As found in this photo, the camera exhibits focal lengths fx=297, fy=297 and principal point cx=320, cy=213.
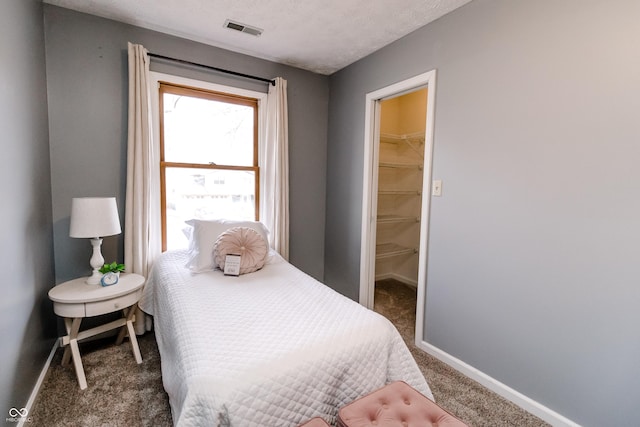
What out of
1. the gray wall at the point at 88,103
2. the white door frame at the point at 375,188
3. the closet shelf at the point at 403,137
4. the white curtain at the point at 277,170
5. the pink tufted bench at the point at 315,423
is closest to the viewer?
the pink tufted bench at the point at 315,423

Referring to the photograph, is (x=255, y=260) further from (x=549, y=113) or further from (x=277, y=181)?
(x=549, y=113)

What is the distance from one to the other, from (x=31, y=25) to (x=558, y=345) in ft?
11.7

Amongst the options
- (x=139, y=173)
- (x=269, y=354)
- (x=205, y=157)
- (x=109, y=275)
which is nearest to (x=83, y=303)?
(x=109, y=275)

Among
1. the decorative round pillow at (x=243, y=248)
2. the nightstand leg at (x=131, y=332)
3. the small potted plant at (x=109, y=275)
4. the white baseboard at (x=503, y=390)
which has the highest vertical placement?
the decorative round pillow at (x=243, y=248)

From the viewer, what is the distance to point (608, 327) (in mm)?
1441

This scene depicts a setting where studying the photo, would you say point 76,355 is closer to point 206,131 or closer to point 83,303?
point 83,303

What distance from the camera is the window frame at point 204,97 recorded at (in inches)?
97.6

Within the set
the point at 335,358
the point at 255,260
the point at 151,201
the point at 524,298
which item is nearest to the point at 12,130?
the point at 151,201

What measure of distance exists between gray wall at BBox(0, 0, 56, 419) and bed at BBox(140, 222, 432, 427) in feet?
2.16

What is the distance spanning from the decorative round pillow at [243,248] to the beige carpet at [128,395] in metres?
0.87

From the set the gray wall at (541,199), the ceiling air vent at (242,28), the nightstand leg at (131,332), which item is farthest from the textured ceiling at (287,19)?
the nightstand leg at (131,332)

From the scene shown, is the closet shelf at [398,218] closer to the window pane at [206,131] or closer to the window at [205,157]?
the window at [205,157]

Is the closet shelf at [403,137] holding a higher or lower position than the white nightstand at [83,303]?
higher

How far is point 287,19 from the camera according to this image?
7.31ft
